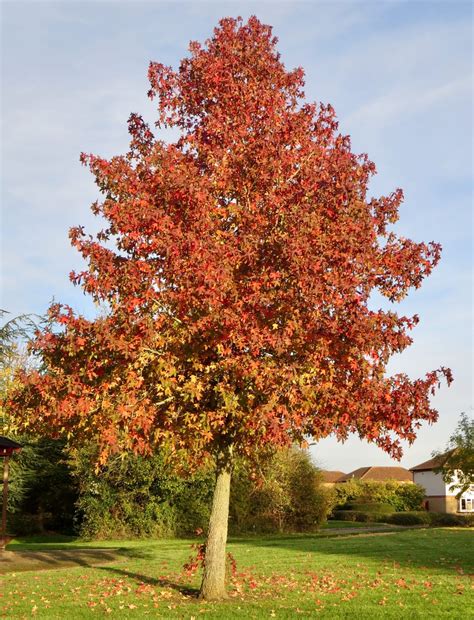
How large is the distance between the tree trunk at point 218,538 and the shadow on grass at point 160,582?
0.61 m

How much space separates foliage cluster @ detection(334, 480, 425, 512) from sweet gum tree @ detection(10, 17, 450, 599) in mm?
49605

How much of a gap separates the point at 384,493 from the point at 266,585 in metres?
49.5

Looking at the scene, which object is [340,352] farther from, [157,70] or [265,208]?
[157,70]

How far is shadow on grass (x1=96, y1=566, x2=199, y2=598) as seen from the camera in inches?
522

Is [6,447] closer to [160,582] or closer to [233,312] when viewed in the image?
[160,582]

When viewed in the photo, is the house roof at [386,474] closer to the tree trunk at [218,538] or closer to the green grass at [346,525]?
the green grass at [346,525]

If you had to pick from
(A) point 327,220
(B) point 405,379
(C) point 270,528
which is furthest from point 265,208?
(C) point 270,528

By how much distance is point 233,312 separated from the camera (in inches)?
400

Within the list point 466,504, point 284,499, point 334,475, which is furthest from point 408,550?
point 334,475

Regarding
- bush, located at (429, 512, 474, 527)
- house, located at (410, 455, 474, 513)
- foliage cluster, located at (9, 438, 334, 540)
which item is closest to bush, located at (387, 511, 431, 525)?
bush, located at (429, 512, 474, 527)

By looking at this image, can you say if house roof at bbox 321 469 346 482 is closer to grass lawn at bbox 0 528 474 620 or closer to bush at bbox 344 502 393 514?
bush at bbox 344 502 393 514

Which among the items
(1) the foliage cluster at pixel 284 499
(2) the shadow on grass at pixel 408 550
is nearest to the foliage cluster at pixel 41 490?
(1) the foliage cluster at pixel 284 499

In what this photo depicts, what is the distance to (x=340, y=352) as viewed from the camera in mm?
10891

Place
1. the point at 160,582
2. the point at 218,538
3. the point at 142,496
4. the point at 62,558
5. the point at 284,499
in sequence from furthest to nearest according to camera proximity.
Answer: the point at 284,499
the point at 142,496
the point at 62,558
the point at 160,582
the point at 218,538
